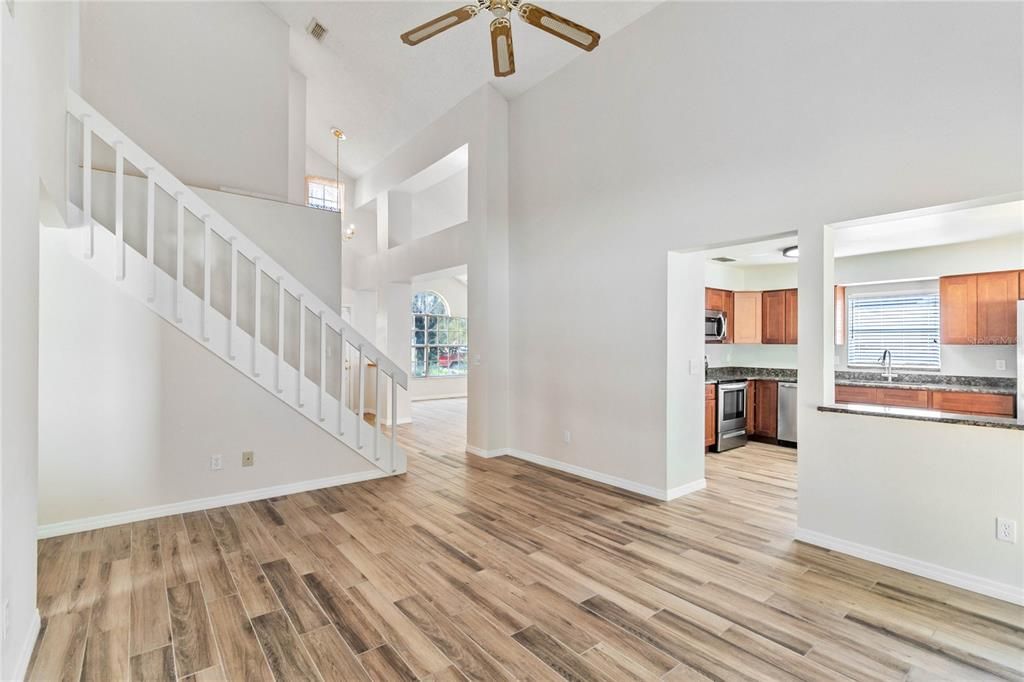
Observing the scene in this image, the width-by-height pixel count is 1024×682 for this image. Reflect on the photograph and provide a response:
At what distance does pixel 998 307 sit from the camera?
481cm

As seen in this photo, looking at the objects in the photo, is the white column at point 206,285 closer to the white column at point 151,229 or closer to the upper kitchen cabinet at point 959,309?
the white column at point 151,229

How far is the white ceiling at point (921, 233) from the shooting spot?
12.0 ft

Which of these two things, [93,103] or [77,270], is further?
[93,103]

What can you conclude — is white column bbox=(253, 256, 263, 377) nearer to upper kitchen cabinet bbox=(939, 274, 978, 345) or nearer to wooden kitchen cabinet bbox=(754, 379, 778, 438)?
wooden kitchen cabinet bbox=(754, 379, 778, 438)

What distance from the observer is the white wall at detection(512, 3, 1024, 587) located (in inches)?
102

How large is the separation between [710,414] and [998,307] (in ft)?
9.50

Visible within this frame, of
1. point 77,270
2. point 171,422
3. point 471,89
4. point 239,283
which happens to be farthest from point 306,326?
point 471,89

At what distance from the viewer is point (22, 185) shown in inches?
75.1

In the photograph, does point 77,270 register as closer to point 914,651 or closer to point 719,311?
point 914,651

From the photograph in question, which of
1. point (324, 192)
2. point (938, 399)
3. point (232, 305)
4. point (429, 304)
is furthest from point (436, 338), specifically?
point (938, 399)

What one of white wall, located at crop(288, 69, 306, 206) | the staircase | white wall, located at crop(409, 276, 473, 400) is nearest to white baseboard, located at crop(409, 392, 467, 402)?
white wall, located at crop(409, 276, 473, 400)

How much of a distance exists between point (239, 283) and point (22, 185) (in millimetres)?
2521

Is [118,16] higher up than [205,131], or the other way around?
[118,16]

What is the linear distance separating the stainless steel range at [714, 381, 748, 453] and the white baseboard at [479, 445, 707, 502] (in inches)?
57.1
